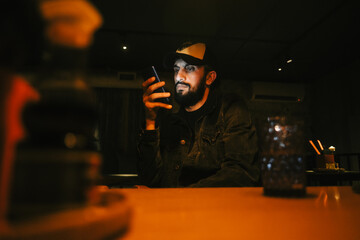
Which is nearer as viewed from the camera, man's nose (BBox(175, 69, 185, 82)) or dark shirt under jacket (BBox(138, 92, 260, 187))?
dark shirt under jacket (BBox(138, 92, 260, 187))

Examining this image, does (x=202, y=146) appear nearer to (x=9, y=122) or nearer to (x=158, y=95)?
(x=158, y=95)

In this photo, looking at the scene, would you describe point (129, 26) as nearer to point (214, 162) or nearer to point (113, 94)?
point (113, 94)

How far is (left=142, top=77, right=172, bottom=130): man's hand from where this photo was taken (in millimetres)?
1266

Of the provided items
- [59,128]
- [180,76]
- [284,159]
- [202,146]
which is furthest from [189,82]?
[59,128]

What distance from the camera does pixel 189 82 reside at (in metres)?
1.55

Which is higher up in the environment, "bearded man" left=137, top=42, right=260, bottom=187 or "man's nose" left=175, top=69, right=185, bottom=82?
"man's nose" left=175, top=69, right=185, bottom=82

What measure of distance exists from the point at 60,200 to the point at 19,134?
0.07 m

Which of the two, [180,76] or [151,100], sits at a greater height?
[180,76]

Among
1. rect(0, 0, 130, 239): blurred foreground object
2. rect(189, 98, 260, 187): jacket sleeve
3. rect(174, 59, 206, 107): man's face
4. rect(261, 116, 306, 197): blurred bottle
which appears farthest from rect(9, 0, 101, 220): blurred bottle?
rect(174, 59, 206, 107): man's face

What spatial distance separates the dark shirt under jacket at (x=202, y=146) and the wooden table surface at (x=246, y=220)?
2.17ft

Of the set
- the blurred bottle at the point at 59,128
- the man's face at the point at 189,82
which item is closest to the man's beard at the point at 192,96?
the man's face at the point at 189,82

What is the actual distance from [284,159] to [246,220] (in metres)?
0.23

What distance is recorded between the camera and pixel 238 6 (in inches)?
94.7

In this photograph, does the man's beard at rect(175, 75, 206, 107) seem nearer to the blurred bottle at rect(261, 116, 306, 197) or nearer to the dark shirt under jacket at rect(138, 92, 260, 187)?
the dark shirt under jacket at rect(138, 92, 260, 187)
